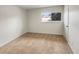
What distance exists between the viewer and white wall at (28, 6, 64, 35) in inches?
243

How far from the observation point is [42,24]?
6.66 m

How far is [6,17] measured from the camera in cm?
412

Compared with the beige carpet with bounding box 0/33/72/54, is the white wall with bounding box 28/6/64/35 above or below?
above

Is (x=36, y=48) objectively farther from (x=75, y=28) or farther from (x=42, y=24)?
(x=42, y=24)

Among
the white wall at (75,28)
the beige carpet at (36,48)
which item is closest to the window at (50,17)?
the beige carpet at (36,48)

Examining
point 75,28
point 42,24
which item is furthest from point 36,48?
point 42,24

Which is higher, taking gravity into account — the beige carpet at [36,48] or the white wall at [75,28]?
the white wall at [75,28]

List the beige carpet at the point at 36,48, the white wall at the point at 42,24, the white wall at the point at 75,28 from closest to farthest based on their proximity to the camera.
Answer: the white wall at the point at 75,28 → the beige carpet at the point at 36,48 → the white wall at the point at 42,24

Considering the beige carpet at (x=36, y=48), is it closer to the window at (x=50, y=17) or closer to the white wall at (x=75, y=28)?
the white wall at (x=75, y=28)

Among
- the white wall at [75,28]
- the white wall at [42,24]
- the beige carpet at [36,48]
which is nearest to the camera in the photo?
the white wall at [75,28]

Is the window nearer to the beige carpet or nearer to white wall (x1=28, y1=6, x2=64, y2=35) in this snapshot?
white wall (x1=28, y1=6, x2=64, y2=35)

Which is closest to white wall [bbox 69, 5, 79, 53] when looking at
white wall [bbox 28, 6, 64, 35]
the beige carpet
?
the beige carpet

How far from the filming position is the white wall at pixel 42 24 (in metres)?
6.18

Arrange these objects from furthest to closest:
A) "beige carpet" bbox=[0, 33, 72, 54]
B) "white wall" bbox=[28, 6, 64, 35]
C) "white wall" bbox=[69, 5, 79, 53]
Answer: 1. "white wall" bbox=[28, 6, 64, 35]
2. "beige carpet" bbox=[0, 33, 72, 54]
3. "white wall" bbox=[69, 5, 79, 53]
